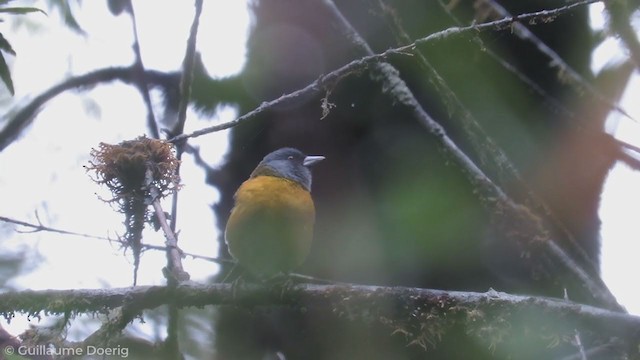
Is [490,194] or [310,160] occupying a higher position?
[310,160]

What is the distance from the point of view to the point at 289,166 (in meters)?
3.60

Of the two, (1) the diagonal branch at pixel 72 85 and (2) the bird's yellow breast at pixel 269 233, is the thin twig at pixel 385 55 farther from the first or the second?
(1) the diagonal branch at pixel 72 85

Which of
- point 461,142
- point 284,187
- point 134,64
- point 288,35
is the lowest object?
point 284,187

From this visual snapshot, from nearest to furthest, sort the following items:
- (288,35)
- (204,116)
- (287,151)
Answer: (287,151) → (204,116) → (288,35)

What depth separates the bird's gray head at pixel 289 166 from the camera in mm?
3492

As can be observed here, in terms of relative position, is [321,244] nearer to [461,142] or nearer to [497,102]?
[461,142]

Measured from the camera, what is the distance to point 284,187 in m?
3.21

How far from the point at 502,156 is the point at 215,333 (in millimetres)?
1792

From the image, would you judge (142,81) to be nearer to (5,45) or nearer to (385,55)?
(5,45)

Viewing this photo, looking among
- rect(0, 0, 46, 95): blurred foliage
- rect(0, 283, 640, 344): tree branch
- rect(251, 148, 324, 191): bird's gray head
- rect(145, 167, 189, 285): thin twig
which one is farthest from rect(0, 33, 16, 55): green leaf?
rect(251, 148, 324, 191): bird's gray head

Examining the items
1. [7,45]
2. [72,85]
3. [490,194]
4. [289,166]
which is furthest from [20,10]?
[490,194]

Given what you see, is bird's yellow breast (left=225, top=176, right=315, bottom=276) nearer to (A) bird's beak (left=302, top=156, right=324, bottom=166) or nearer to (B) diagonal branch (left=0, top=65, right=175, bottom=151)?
(A) bird's beak (left=302, top=156, right=324, bottom=166)

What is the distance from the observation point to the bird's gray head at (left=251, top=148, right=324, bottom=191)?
3.49 m

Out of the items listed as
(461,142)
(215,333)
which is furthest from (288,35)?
(215,333)
